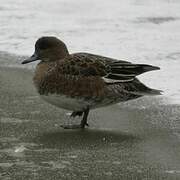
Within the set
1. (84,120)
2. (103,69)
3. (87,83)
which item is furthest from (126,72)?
(84,120)

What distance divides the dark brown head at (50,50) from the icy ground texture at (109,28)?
1128 mm

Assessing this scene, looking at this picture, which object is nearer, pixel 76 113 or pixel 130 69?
pixel 130 69

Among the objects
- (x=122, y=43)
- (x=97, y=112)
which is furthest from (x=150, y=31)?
(x=97, y=112)

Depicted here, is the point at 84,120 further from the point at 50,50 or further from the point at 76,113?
the point at 50,50

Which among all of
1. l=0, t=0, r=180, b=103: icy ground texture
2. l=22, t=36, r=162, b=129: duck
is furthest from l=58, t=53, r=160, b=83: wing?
l=0, t=0, r=180, b=103: icy ground texture

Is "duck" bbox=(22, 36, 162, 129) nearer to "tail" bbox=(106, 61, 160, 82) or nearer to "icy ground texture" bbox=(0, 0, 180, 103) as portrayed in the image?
"tail" bbox=(106, 61, 160, 82)

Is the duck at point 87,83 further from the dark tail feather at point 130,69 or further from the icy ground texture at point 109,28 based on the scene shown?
the icy ground texture at point 109,28

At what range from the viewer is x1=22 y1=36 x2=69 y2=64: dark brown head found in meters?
6.28

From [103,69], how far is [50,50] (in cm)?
60

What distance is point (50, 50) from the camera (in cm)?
630

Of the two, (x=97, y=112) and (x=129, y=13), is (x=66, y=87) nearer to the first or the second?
(x=97, y=112)

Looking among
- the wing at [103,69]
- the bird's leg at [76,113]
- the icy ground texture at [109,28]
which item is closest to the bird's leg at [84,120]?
the bird's leg at [76,113]

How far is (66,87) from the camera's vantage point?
5.86 meters

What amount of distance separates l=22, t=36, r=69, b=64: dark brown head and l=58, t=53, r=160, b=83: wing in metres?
0.27
